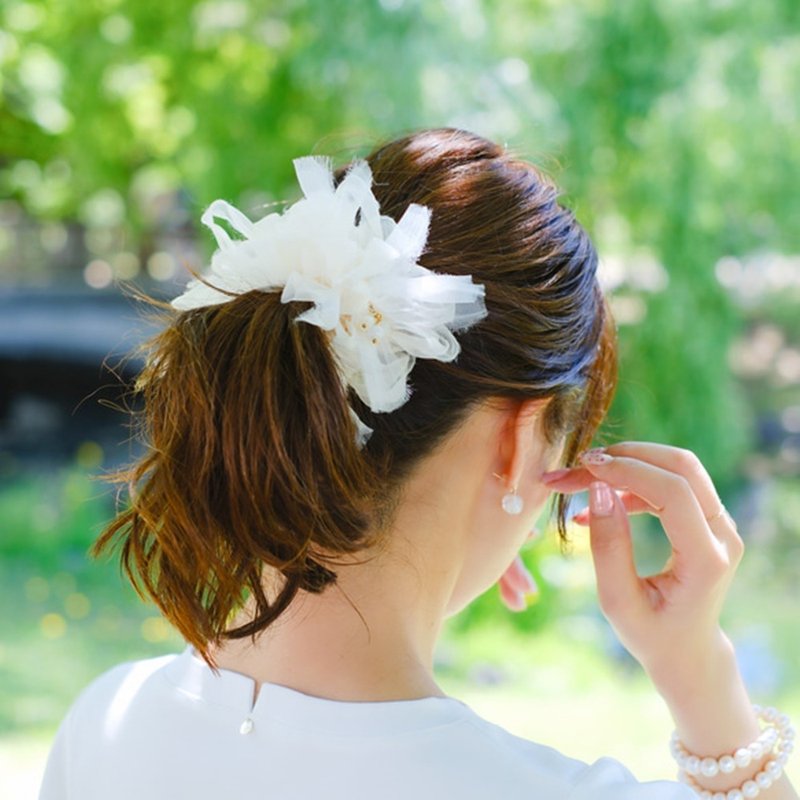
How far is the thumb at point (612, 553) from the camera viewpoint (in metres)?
0.94

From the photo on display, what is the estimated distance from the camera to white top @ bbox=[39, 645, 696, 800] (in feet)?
2.47

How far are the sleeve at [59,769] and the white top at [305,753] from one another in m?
0.03

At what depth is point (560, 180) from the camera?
312 centimetres

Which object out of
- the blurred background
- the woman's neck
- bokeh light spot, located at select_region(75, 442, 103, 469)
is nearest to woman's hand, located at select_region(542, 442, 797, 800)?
the woman's neck

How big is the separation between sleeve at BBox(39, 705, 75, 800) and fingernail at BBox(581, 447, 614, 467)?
47cm

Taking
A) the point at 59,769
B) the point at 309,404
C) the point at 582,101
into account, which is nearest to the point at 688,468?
Answer: the point at 309,404

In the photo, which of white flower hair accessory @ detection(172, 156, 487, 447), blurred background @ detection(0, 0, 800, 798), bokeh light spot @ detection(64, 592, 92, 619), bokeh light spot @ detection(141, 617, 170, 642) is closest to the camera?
white flower hair accessory @ detection(172, 156, 487, 447)

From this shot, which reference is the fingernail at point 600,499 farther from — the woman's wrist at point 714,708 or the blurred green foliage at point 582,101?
the blurred green foliage at point 582,101

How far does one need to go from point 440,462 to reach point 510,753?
0.22 metres

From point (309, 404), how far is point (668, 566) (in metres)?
0.35

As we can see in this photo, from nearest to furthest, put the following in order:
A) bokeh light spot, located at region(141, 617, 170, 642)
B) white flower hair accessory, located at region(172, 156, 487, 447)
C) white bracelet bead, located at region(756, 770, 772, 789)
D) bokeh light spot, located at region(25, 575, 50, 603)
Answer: white flower hair accessory, located at region(172, 156, 487, 447), white bracelet bead, located at region(756, 770, 772, 789), bokeh light spot, located at region(141, 617, 170, 642), bokeh light spot, located at region(25, 575, 50, 603)

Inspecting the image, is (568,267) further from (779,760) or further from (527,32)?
(527,32)

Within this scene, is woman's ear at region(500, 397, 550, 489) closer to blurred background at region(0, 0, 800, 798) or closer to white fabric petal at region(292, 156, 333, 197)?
white fabric petal at region(292, 156, 333, 197)

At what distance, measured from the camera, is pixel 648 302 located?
4.30m
